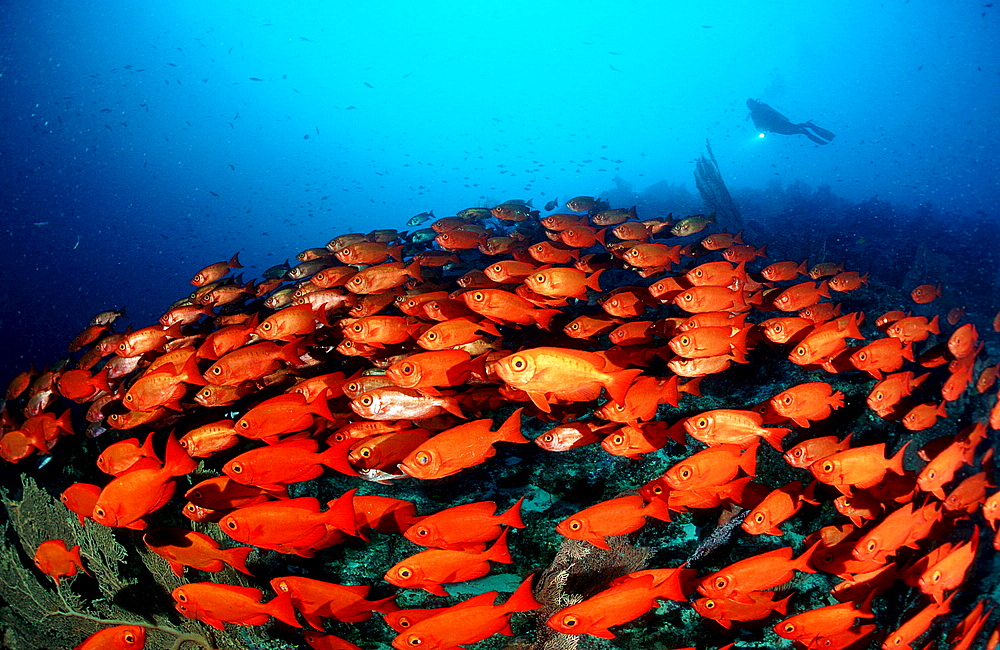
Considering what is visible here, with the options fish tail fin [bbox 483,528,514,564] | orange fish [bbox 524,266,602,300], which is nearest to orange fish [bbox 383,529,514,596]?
fish tail fin [bbox 483,528,514,564]

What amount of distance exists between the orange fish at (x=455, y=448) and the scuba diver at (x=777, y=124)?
2952 centimetres

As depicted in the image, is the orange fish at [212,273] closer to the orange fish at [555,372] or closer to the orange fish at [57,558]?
the orange fish at [57,558]

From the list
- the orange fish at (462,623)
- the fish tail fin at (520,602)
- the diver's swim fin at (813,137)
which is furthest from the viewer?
the diver's swim fin at (813,137)

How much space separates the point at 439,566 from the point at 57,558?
405 cm

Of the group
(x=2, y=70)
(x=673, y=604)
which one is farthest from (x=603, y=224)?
(x=2, y=70)

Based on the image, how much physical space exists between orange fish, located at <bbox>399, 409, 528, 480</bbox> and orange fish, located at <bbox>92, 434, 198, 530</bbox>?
1562mm

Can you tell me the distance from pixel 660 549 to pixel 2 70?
12188 centimetres

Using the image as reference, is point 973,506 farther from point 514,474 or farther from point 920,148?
point 920,148

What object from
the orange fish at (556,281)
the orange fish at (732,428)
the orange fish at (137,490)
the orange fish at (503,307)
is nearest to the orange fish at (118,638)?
the orange fish at (137,490)

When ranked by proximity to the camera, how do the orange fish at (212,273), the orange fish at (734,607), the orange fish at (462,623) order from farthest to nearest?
the orange fish at (212,273)
the orange fish at (734,607)
the orange fish at (462,623)

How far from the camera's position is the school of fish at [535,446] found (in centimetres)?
283

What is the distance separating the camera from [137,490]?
9.31ft

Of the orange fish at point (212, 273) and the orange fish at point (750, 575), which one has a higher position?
the orange fish at point (212, 273)

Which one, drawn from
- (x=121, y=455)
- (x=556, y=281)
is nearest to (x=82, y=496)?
(x=121, y=455)
